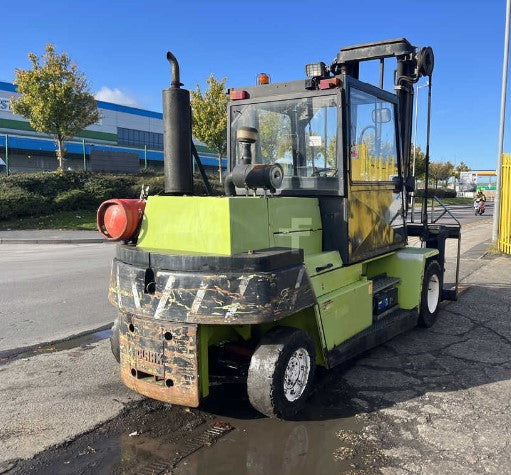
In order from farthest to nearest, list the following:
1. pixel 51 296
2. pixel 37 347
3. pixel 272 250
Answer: pixel 51 296
pixel 37 347
pixel 272 250

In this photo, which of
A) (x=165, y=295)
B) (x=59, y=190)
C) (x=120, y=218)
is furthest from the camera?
(x=59, y=190)

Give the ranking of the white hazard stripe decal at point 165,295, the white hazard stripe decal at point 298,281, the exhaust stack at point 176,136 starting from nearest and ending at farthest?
1. the white hazard stripe decal at point 165,295
2. the white hazard stripe decal at point 298,281
3. the exhaust stack at point 176,136

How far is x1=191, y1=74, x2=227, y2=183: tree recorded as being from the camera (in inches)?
1062

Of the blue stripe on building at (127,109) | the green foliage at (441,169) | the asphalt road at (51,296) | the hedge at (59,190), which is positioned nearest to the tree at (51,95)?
the hedge at (59,190)

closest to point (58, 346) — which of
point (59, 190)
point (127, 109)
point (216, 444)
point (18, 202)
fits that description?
point (216, 444)

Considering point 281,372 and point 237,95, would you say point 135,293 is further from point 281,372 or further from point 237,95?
point 237,95

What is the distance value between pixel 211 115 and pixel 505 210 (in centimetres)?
1796

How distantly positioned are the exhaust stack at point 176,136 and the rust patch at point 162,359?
122cm

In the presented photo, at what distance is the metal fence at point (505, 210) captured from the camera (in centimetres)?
1252

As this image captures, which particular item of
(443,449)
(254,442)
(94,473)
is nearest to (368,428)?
(443,449)

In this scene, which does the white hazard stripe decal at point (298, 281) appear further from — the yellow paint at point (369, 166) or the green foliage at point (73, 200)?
the green foliage at point (73, 200)

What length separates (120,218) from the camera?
3.79 m

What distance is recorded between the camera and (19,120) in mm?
41531

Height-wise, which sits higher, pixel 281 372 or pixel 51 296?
pixel 281 372
